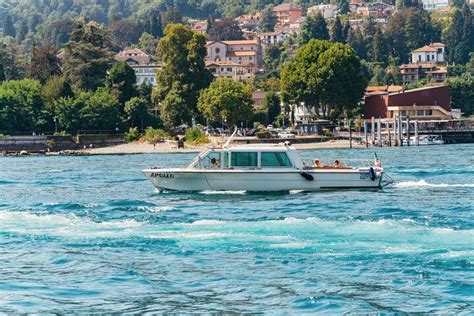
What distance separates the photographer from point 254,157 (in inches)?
1955

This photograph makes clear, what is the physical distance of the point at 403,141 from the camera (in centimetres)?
11556

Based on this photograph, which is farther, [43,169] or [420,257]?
[43,169]

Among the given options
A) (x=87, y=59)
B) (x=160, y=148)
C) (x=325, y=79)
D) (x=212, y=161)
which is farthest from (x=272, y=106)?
(x=212, y=161)

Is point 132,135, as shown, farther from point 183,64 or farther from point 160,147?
point 183,64

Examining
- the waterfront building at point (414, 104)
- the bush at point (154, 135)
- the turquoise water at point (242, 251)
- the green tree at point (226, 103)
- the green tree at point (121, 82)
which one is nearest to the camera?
the turquoise water at point (242, 251)

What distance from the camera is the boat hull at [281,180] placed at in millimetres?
49469

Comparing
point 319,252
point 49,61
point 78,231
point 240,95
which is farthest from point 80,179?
point 49,61

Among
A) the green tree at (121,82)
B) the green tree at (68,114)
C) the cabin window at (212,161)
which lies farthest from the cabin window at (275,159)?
the green tree at (121,82)

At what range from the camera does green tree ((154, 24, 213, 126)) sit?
130m

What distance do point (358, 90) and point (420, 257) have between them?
98.8 m

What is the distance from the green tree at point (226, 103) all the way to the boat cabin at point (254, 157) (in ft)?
233

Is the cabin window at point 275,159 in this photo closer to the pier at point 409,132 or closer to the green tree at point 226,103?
the pier at point 409,132

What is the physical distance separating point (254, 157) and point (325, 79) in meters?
78.9

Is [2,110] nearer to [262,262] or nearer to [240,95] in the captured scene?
[240,95]
